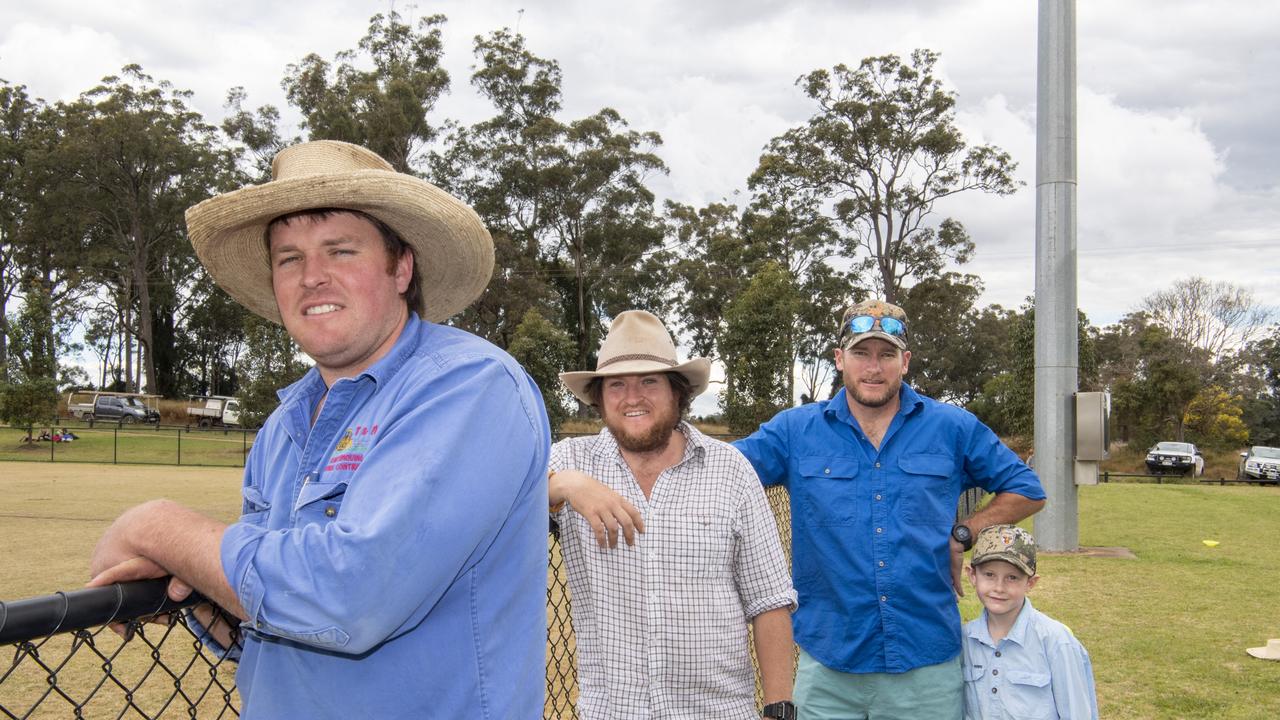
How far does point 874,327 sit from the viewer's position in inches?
139

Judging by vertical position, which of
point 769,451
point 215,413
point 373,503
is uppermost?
point 373,503

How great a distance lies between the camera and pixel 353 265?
1839mm

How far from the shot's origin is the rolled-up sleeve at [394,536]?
132 centimetres

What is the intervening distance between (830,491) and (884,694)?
2.29 feet

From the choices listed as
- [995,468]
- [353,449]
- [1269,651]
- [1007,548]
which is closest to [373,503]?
[353,449]

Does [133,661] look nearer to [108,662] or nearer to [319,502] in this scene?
[108,662]

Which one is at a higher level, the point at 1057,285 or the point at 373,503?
the point at 1057,285

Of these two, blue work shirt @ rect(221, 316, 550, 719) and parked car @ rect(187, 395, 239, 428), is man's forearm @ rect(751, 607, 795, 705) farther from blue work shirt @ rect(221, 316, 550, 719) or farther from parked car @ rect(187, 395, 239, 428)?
parked car @ rect(187, 395, 239, 428)

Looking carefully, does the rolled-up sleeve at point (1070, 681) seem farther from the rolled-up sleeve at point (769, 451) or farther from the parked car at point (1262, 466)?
the parked car at point (1262, 466)

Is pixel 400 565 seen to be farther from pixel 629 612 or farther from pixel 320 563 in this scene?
pixel 629 612

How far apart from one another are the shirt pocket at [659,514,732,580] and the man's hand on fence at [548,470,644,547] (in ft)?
0.46

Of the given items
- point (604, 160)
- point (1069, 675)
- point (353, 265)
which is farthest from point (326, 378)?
point (604, 160)

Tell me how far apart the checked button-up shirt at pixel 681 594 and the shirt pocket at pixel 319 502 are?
3.85 ft

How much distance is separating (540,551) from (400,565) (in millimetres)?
394
